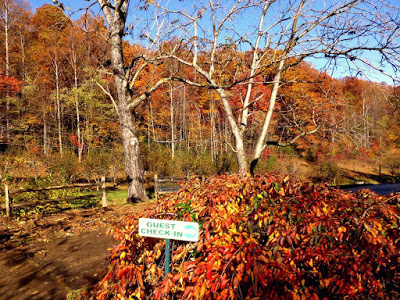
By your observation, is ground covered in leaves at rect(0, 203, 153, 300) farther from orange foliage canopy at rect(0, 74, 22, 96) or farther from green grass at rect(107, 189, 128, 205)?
orange foliage canopy at rect(0, 74, 22, 96)

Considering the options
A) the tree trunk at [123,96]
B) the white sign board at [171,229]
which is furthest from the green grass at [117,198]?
the white sign board at [171,229]

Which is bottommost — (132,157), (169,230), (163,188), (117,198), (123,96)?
(163,188)

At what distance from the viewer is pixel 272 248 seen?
7.54 feet

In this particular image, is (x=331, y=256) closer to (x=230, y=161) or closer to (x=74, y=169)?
(x=74, y=169)

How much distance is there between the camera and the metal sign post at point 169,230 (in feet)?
7.14

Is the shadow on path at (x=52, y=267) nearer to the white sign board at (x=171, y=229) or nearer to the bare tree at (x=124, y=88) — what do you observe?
the white sign board at (x=171, y=229)

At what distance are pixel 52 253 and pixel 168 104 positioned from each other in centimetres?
2561

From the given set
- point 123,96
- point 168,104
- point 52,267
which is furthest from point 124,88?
point 168,104

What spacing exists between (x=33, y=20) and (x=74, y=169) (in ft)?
85.7

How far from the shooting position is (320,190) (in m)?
2.90

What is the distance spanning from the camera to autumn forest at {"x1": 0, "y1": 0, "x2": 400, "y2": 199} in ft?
20.5

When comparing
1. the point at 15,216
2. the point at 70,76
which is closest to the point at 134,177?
the point at 15,216

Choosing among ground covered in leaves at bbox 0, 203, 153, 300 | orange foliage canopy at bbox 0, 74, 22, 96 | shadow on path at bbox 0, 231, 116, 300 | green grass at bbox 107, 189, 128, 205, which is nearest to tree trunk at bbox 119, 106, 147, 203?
ground covered in leaves at bbox 0, 203, 153, 300

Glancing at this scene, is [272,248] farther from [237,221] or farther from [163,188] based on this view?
[163,188]
